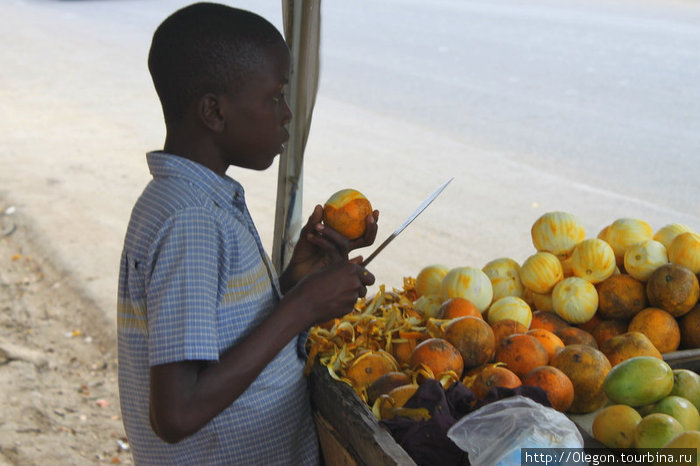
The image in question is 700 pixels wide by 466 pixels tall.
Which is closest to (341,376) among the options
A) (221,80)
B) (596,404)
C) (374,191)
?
(596,404)

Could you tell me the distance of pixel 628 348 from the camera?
7.48 ft

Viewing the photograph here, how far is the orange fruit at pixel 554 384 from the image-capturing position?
2.04 metres

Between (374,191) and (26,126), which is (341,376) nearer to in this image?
(374,191)

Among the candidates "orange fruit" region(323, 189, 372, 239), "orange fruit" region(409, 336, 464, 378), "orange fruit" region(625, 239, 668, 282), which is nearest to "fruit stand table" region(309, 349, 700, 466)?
"orange fruit" region(409, 336, 464, 378)

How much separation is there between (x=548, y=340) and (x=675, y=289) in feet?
1.62

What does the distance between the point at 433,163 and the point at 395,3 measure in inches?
441

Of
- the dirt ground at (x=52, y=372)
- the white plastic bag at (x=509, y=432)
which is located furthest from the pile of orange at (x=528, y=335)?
the dirt ground at (x=52, y=372)

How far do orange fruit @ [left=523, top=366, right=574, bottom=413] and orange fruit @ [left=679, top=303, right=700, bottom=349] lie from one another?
0.67m

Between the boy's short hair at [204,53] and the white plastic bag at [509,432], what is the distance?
91 cm

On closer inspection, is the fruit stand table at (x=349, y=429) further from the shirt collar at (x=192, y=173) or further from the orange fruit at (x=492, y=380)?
the shirt collar at (x=192, y=173)

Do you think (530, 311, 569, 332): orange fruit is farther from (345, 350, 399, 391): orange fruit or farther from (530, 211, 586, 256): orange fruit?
(345, 350, 399, 391): orange fruit

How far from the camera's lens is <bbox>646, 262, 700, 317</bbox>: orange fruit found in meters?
2.46

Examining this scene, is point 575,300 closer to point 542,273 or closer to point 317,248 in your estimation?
point 542,273

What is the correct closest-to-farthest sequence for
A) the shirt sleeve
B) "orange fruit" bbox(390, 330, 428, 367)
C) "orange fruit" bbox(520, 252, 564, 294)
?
the shirt sleeve → "orange fruit" bbox(390, 330, 428, 367) → "orange fruit" bbox(520, 252, 564, 294)
